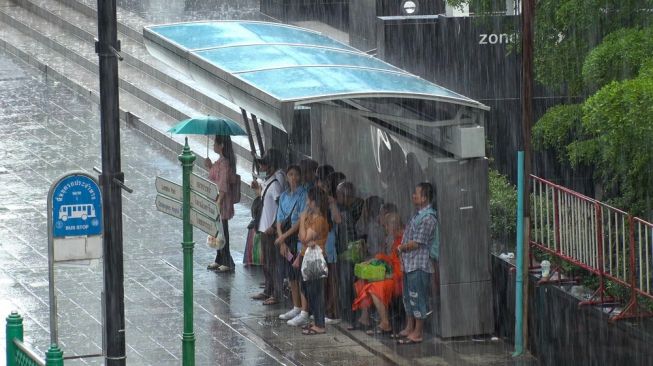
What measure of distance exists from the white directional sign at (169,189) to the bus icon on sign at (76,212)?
587 millimetres

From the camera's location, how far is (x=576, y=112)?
1455 cm

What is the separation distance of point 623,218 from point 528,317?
166 cm

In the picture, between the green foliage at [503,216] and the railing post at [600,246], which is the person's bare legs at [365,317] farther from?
the railing post at [600,246]

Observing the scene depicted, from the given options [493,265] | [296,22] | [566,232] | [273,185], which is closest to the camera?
[566,232]

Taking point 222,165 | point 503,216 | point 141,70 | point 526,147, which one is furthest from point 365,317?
point 141,70

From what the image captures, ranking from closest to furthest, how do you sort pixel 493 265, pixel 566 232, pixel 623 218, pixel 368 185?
pixel 623 218, pixel 566 232, pixel 493 265, pixel 368 185

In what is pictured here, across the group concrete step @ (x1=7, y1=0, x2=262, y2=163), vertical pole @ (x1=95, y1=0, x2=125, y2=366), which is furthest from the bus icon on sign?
concrete step @ (x1=7, y1=0, x2=262, y2=163)

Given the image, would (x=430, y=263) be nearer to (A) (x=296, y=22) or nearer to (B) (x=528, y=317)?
(B) (x=528, y=317)


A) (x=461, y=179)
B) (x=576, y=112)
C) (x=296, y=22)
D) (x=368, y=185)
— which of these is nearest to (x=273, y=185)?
(x=368, y=185)

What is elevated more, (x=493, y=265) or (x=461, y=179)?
(x=461, y=179)

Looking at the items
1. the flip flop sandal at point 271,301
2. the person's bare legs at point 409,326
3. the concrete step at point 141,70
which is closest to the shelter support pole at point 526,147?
the person's bare legs at point 409,326

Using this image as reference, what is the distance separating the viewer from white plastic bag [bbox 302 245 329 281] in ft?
45.7

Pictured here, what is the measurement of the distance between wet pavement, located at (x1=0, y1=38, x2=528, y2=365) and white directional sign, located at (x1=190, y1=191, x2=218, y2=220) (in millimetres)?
2980

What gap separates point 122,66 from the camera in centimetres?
2584
